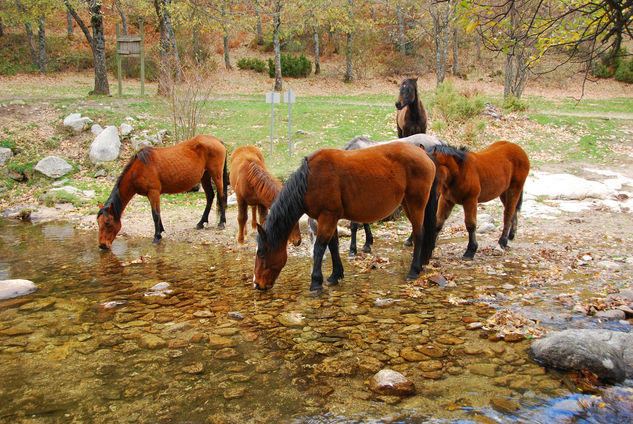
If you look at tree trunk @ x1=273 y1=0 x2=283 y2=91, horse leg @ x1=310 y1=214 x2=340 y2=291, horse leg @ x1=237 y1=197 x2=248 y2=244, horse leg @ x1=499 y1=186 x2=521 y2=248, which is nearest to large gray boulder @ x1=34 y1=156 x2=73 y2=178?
horse leg @ x1=237 y1=197 x2=248 y2=244

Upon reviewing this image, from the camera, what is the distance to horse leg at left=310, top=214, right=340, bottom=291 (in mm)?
5625

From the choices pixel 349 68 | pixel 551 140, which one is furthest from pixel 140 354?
pixel 349 68

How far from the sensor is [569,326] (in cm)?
454

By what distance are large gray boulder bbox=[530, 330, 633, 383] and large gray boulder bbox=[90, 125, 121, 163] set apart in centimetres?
1337

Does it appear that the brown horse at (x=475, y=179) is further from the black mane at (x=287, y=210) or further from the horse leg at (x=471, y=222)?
the black mane at (x=287, y=210)

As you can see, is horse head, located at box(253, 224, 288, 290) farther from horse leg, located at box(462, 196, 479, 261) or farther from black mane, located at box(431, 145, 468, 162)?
horse leg, located at box(462, 196, 479, 261)

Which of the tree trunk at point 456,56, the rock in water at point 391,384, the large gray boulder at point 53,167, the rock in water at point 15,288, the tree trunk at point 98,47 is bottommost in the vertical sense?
the rock in water at point 15,288

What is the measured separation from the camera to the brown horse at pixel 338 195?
5.51m

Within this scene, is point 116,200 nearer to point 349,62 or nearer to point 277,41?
point 277,41

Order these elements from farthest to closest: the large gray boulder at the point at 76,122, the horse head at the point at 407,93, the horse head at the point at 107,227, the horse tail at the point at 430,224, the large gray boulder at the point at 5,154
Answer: the large gray boulder at the point at 76,122 < the large gray boulder at the point at 5,154 < the horse head at the point at 407,93 < the horse head at the point at 107,227 < the horse tail at the point at 430,224

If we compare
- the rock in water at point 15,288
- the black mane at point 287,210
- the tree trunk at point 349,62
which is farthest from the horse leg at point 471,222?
the tree trunk at point 349,62

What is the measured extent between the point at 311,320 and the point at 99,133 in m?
13.0

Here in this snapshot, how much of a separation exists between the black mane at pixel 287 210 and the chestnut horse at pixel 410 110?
5.29 metres

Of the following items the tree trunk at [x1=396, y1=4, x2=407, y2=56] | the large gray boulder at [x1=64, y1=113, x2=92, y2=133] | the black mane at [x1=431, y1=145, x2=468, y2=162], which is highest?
the tree trunk at [x1=396, y1=4, x2=407, y2=56]
